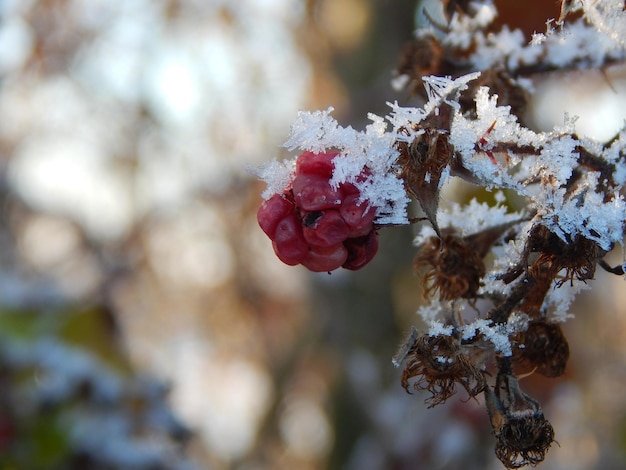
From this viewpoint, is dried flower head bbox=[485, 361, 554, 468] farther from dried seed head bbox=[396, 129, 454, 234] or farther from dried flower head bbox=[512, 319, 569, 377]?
dried seed head bbox=[396, 129, 454, 234]

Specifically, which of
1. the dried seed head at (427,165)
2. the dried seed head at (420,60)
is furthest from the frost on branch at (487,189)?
the dried seed head at (420,60)

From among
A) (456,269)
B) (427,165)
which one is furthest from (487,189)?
(456,269)

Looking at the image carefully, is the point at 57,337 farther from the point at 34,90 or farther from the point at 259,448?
the point at 34,90

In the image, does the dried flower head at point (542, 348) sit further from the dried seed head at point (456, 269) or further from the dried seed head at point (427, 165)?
the dried seed head at point (427, 165)

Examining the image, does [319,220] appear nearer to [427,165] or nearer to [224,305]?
[427,165]

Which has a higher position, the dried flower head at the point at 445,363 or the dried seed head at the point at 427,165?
the dried seed head at the point at 427,165
